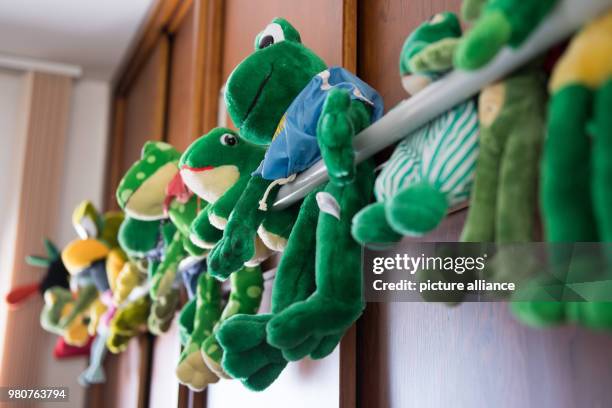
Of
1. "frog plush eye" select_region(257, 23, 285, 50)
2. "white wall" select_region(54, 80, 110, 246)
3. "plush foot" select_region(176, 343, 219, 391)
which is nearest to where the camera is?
"frog plush eye" select_region(257, 23, 285, 50)

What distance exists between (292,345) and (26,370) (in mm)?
2093

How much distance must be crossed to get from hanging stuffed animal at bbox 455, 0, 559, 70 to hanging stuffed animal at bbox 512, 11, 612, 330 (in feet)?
0.16

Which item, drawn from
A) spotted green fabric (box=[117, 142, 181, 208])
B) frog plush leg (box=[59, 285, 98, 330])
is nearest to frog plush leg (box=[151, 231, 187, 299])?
spotted green fabric (box=[117, 142, 181, 208])

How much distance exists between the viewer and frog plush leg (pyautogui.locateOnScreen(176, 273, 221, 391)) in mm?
1262

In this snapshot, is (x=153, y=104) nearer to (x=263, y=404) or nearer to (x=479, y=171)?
(x=263, y=404)

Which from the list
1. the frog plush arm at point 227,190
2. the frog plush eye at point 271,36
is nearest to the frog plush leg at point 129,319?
the frog plush arm at point 227,190

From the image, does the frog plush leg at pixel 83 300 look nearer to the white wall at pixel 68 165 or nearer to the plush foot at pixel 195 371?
the white wall at pixel 68 165

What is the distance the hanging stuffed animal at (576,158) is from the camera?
1.55 feet

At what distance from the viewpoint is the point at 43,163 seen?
108 inches

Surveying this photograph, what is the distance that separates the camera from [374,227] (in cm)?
65

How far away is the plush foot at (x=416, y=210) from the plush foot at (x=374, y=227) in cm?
6

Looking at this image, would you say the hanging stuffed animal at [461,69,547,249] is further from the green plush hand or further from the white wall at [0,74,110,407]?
the white wall at [0,74,110,407]

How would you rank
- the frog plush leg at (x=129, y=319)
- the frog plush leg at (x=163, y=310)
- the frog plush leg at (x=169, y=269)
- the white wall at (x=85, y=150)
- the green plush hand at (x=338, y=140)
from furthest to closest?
1. the white wall at (x=85, y=150)
2. the frog plush leg at (x=129, y=319)
3. the frog plush leg at (x=163, y=310)
4. the frog plush leg at (x=169, y=269)
5. the green plush hand at (x=338, y=140)

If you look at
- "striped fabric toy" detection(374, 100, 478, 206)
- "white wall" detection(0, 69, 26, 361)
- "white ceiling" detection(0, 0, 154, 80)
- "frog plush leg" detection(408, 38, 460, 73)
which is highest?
"white ceiling" detection(0, 0, 154, 80)
